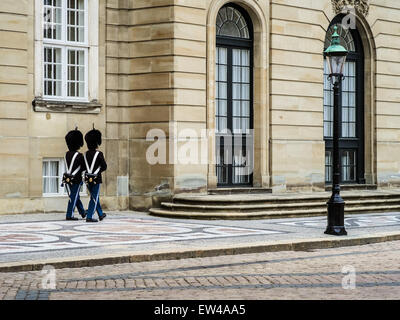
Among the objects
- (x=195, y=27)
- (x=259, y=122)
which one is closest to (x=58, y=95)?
(x=195, y=27)

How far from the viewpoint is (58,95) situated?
20828 millimetres

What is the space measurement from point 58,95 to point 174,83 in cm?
289

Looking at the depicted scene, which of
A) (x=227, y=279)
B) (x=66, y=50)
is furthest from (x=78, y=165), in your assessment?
(x=227, y=279)

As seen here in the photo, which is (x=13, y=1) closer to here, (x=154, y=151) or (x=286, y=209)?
(x=154, y=151)

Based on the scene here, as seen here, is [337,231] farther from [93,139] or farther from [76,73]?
[76,73]

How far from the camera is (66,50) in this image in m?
21.0

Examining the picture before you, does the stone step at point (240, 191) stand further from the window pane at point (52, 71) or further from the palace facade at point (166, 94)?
the window pane at point (52, 71)

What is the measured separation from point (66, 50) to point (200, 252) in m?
9.15

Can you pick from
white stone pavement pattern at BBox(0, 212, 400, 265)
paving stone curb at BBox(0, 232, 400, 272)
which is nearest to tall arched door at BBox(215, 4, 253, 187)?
white stone pavement pattern at BBox(0, 212, 400, 265)

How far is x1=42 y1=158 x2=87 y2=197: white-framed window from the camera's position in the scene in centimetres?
2070

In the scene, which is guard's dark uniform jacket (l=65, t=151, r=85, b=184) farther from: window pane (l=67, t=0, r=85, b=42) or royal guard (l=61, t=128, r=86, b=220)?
window pane (l=67, t=0, r=85, b=42)

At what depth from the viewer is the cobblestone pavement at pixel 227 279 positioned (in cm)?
972

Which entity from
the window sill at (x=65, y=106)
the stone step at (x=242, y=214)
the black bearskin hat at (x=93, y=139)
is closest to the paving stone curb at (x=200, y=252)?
the stone step at (x=242, y=214)

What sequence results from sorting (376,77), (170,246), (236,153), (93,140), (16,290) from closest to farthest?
1. (16,290)
2. (170,246)
3. (93,140)
4. (236,153)
5. (376,77)
